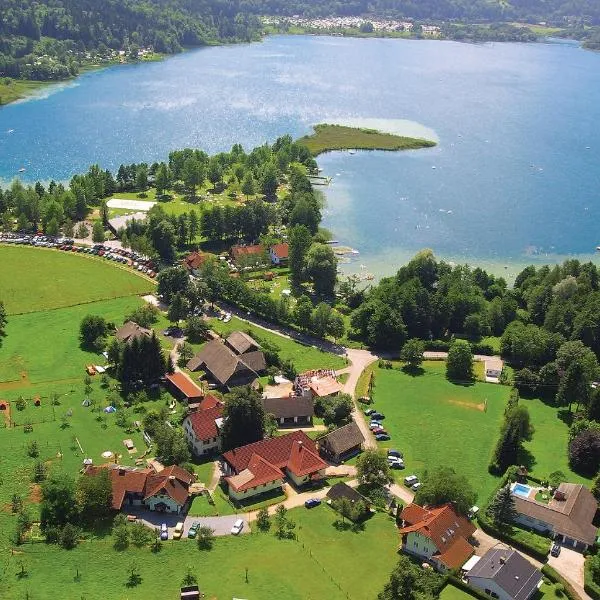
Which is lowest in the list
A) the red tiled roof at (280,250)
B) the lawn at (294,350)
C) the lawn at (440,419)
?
the lawn at (440,419)

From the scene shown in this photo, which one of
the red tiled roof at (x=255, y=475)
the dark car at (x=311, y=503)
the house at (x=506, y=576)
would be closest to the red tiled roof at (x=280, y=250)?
the red tiled roof at (x=255, y=475)

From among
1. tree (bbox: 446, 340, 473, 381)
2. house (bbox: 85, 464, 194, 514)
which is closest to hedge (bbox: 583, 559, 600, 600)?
house (bbox: 85, 464, 194, 514)

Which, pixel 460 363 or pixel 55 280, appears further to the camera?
pixel 55 280

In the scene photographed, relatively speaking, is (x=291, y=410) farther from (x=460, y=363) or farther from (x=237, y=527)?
(x=460, y=363)

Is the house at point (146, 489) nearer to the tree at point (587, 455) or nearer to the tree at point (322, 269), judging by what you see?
the tree at point (587, 455)

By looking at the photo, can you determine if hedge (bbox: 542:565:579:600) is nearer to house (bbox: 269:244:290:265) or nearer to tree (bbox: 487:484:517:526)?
tree (bbox: 487:484:517:526)

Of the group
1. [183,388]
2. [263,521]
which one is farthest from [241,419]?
[183,388]

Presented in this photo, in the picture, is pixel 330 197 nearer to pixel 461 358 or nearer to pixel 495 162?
pixel 495 162
